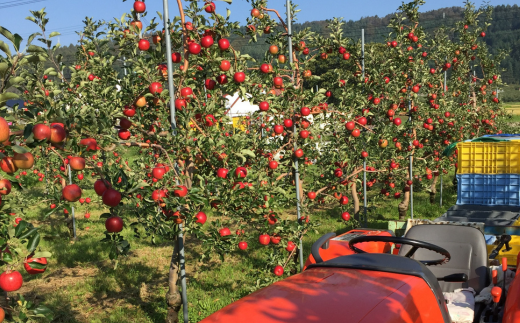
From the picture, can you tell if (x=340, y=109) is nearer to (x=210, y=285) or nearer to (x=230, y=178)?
(x=230, y=178)

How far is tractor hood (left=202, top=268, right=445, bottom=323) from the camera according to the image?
5.95ft

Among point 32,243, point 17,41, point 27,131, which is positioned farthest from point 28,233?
point 17,41

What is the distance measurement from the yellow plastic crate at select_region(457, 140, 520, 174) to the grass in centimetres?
205

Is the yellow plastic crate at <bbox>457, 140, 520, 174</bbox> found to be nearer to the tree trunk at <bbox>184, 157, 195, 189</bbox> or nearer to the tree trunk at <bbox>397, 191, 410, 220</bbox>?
the tree trunk at <bbox>397, 191, 410, 220</bbox>

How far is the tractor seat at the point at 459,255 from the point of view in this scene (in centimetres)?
338

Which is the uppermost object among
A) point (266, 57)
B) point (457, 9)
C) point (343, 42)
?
point (457, 9)

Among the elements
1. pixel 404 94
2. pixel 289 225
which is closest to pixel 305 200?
pixel 289 225

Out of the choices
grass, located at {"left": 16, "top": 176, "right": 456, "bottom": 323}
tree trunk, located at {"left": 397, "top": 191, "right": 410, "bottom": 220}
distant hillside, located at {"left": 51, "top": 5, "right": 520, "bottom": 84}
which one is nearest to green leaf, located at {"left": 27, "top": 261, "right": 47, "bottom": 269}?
grass, located at {"left": 16, "top": 176, "right": 456, "bottom": 323}

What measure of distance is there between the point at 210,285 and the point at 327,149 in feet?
8.50

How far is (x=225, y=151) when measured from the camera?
3881 millimetres

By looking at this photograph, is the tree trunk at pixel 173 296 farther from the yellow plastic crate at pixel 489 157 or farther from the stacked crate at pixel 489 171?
the yellow plastic crate at pixel 489 157

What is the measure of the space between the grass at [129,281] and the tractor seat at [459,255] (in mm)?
1803

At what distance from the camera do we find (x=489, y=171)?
709cm

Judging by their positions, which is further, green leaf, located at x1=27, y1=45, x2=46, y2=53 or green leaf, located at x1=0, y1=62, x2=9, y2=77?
green leaf, located at x1=27, y1=45, x2=46, y2=53
